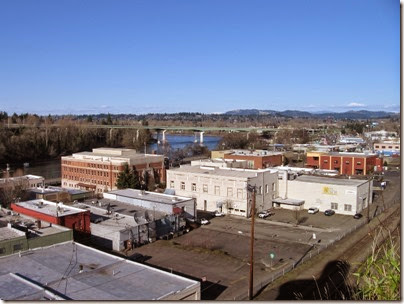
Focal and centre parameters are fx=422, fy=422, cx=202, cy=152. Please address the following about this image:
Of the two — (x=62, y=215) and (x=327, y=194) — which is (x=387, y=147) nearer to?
(x=327, y=194)

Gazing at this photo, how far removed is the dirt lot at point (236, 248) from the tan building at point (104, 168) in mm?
3192

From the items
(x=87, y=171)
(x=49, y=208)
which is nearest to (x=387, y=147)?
(x=87, y=171)

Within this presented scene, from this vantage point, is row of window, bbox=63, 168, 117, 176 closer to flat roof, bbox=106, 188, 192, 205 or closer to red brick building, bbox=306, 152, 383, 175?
flat roof, bbox=106, 188, 192, 205

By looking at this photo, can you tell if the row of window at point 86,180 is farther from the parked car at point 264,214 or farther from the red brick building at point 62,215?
the parked car at point 264,214

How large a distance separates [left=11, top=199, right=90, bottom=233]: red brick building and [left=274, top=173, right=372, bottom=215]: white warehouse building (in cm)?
335

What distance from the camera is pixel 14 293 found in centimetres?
260

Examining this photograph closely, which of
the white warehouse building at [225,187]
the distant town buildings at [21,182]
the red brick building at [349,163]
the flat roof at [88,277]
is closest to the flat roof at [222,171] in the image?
the white warehouse building at [225,187]

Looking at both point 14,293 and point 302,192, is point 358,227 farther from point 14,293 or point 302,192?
point 14,293

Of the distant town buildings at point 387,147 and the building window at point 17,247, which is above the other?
the distant town buildings at point 387,147

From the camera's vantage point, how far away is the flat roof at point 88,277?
8.70 ft

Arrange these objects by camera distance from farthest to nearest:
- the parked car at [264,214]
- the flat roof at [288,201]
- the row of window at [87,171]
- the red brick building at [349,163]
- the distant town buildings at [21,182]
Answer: the red brick building at [349,163]
the row of window at [87,171]
the distant town buildings at [21,182]
the flat roof at [288,201]
the parked car at [264,214]

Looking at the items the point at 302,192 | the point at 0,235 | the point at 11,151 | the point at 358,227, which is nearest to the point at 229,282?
the point at 0,235

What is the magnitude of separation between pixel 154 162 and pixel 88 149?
33.6 feet

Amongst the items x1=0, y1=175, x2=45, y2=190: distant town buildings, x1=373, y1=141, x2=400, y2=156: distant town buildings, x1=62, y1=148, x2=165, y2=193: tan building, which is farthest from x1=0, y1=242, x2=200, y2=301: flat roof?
x1=373, y1=141, x2=400, y2=156: distant town buildings
